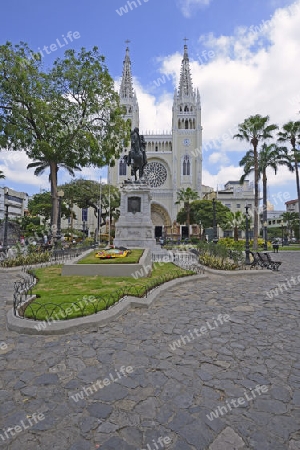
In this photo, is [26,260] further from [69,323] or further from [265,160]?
[265,160]

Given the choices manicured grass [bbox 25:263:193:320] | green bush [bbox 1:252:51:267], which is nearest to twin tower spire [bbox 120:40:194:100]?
green bush [bbox 1:252:51:267]

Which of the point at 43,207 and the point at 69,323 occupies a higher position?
the point at 43,207

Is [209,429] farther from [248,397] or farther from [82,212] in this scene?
[82,212]

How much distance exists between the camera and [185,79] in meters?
75.8

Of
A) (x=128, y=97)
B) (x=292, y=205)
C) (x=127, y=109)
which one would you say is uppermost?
(x=128, y=97)

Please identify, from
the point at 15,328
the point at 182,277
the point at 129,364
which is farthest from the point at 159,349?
the point at 182,277

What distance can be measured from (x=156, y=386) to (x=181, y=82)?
84.4m

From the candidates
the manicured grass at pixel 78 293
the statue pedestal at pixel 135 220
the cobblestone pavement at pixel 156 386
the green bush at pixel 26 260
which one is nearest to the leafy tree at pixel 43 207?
the statue pedestal at pixel 135 220

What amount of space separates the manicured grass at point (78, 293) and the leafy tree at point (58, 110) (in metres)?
12.1

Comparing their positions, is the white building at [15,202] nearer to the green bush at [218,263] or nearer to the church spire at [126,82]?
the church spire at [126,82]

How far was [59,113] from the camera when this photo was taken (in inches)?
792

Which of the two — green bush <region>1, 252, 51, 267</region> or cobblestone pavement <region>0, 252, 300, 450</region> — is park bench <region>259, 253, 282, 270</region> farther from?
green bush <region>1, 252, 51, 267</region>

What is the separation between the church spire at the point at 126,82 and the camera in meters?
75.1

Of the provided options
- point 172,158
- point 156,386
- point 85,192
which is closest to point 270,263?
point 156,386
